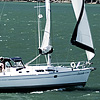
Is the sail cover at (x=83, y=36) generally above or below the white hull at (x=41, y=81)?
above

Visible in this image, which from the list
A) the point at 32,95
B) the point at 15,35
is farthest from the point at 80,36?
the point at 15,35

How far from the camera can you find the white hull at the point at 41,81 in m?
46.8

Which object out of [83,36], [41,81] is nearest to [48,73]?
[41,81]

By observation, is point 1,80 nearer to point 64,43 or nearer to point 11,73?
point 11,73

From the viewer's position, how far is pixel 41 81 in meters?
47.1

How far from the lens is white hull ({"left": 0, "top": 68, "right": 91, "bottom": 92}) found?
154 feet

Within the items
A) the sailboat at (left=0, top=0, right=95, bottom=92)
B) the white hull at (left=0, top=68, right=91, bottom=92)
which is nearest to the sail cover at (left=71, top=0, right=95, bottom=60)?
the sailboat at (left=0, top=0, right=95, bottom=92)

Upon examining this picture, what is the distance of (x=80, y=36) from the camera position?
47906 millimetres

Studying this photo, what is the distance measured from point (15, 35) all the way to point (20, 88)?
48637mm

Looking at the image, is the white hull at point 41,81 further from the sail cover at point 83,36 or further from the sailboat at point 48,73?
the sail cover at point 83,36

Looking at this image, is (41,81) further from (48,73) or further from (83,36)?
(83,36)

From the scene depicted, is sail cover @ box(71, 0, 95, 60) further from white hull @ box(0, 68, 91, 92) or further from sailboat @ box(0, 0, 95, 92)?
white hull @ box(0, 68, 91, 92)

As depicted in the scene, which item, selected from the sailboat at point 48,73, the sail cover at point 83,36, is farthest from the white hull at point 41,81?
the sail cover at point 83,36

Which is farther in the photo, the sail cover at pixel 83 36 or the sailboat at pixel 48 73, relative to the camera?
the sail cover at pixel 83 36
